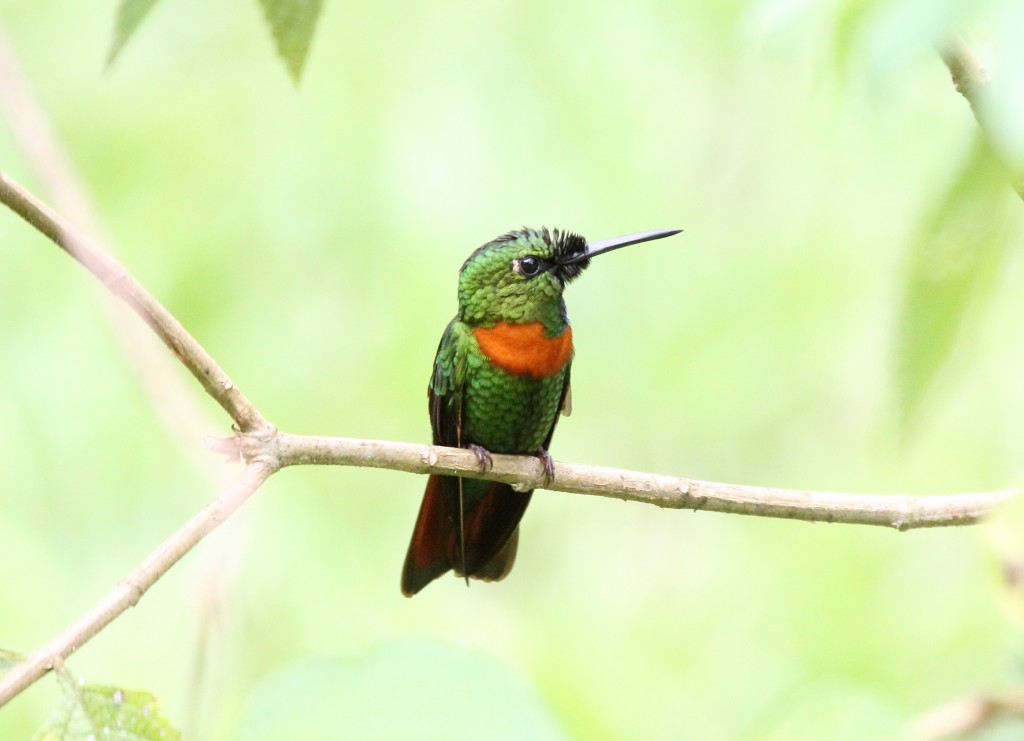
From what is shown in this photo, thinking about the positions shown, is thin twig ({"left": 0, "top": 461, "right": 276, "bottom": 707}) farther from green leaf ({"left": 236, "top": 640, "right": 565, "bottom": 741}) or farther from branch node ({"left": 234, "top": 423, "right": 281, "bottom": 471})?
Result: green leaf ({"left": 236, "top": 640, "right": 565, "bottom": 741})

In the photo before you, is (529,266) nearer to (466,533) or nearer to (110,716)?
(466,533)

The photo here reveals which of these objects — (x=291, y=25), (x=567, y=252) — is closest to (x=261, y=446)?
(x=291, y=25)

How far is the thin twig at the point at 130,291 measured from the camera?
183cm

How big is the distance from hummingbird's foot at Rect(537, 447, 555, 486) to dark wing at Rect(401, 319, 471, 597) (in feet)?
1.08

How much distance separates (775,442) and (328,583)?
2.64 meters

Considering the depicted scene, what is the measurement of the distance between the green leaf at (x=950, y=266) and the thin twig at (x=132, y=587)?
3.95 ft

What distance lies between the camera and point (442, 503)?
14.1 ft

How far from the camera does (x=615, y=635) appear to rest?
5.42 meters

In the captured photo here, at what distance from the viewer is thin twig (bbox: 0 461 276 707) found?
1623 millimetres

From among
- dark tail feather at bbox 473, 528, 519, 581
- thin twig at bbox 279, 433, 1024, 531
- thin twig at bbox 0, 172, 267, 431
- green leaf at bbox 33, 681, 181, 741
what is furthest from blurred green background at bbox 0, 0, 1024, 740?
green leaf at bbox 33, 681, 181, 741

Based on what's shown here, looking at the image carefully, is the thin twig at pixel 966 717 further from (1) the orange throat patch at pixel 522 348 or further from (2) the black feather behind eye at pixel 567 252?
(2) the black feather behind eye at pixel 567 252

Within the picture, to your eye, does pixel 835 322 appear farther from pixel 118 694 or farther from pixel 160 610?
pixel 118 694

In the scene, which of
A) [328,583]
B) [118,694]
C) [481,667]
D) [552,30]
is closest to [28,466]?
[328,583]

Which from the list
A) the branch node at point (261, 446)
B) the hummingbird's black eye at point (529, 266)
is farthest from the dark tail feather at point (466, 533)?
the branch node at point (261, 446)
